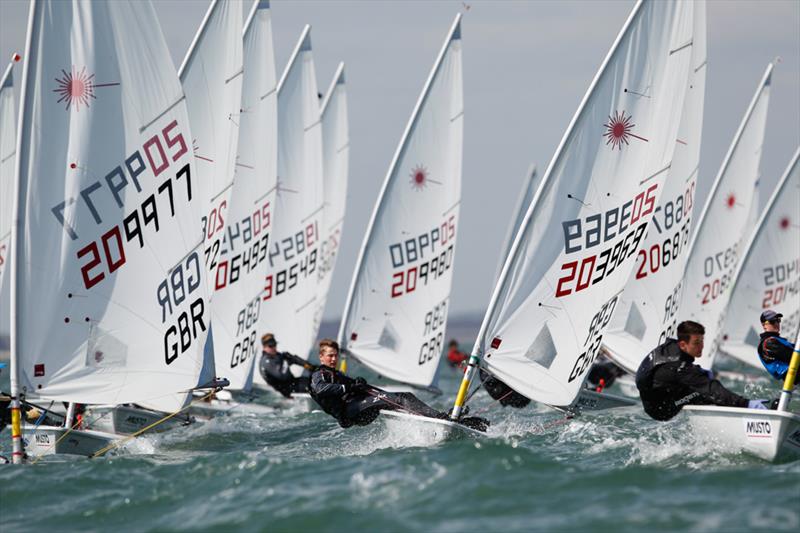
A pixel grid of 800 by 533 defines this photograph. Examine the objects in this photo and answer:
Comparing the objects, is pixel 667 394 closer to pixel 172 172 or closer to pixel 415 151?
pixel 172 172

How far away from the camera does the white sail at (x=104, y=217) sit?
10.4 meters

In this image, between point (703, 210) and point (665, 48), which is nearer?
point (665, 48)

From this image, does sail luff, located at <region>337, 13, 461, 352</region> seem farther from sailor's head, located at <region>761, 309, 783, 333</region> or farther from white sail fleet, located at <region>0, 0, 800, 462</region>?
sailor's head, located at <region>761, 309, 783, 333</region>

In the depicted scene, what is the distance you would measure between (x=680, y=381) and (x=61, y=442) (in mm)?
5800

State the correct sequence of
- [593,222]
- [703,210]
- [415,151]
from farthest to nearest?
1. [703,210]
2. [415,151]
3. [593,222]

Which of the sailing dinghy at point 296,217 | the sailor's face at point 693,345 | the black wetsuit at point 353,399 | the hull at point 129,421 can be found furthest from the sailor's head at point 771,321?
the sailing dinghy at point 296,217

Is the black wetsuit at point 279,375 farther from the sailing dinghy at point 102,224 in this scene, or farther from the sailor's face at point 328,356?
the sailing dinghy at point 102,224

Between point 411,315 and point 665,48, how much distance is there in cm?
771

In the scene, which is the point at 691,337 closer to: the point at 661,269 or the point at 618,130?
the point at 618,130

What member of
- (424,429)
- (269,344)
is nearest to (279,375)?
(269,344)

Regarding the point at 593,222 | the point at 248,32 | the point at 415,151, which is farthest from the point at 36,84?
the point at 415,151

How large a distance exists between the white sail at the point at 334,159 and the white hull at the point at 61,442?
49.5 feet

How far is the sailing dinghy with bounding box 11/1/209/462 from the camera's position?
410 inches

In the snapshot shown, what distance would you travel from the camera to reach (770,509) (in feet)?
26.2
